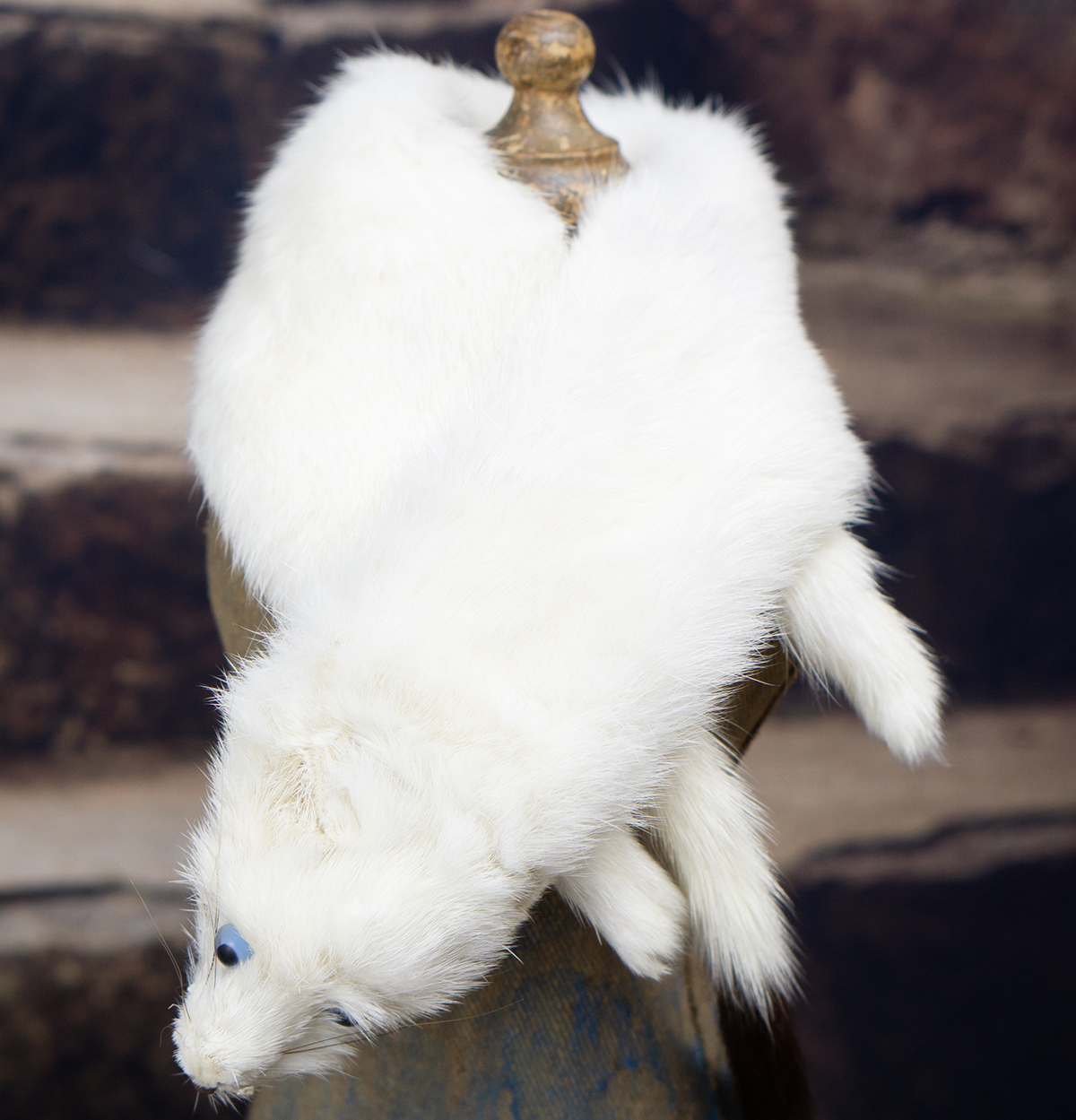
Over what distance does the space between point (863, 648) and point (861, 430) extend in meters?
0.53

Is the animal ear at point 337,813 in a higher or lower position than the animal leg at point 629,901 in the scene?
higher

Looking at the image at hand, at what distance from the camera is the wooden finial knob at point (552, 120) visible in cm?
46

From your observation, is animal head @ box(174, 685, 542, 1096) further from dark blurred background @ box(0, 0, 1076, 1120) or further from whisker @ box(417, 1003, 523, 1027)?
dark blurred background @ box(0, 0, 1076, 1120)

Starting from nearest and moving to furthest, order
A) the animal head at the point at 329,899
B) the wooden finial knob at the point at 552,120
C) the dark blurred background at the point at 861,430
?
1. the animal head at the point at 329,899
2. the wooden finial knob at the point at 552,120
3. the dark blurred background at the point at 861,430

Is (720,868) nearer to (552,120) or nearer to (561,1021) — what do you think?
(561,1021)

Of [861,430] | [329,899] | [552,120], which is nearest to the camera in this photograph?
[329,899]

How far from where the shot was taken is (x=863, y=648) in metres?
0.39

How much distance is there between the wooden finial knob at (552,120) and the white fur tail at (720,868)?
0.82 feet

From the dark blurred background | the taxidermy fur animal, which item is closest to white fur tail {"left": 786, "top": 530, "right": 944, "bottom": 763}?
the taxidermy fur animal

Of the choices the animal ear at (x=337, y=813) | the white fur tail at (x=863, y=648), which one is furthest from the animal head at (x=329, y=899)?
the white fur tail at (x=863, y=648)

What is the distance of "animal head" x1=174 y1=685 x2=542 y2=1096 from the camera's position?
1.06ft

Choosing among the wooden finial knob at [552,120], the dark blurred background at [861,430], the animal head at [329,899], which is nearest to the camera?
the animal head at [329,899]

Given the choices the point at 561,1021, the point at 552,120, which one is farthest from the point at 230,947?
the point at 552,120

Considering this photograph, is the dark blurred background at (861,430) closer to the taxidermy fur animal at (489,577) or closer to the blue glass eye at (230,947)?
the taxidermy fur animal at (489,577)
